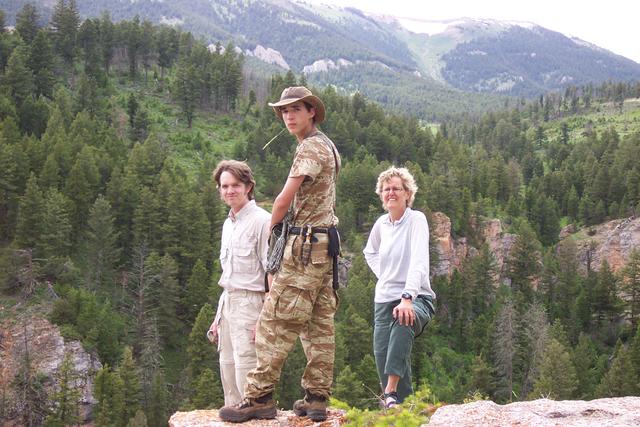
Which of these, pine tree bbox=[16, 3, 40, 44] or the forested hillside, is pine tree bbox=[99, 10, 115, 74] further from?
pine tree bbox=[16, 3, 40, 44]

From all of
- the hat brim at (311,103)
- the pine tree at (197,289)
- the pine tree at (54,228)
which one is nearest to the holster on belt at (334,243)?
the hat brim at (311,103)

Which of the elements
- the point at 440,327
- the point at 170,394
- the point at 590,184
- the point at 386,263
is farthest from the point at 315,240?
the point at 590,184

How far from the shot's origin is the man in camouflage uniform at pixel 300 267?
5273mm

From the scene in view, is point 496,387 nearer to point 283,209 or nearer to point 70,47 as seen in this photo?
point 283,209

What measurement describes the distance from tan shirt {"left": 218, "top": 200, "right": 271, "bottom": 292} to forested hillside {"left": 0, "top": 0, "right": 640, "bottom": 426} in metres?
3.73

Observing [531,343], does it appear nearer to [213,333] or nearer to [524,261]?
[524,261]

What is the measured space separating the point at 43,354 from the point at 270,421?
32.7 metres

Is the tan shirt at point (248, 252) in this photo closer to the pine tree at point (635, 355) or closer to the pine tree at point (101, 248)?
the pine tree at point (101, 248)

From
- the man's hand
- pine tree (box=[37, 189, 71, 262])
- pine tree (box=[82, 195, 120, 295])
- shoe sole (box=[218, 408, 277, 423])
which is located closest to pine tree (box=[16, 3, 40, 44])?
pine tree (box=[82, 195, 120, 295])

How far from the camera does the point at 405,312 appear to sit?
5.61m

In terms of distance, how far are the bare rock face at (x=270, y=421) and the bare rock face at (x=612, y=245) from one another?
245 ft

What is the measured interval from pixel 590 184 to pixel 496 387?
5389cm

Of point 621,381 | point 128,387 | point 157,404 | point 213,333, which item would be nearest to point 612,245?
point 621,381

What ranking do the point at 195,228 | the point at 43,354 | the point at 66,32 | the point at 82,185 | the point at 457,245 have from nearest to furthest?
1. the point at 43,354
2. the point at 82,185
3. the point at 195,228
4. the point at 457,245
5. the point at 66,32
